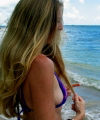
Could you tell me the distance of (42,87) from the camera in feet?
5.57

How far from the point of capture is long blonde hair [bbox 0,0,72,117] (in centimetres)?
178

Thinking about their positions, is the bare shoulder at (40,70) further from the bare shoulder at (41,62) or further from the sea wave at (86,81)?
the sea wave at (86,81)

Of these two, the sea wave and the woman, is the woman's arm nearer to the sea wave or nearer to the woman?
the woman

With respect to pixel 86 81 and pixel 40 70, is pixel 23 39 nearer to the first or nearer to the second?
pixel 40 70

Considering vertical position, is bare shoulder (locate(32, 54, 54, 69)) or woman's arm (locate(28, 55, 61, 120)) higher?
bare shoulder (locate(32, 54, 54, 69))

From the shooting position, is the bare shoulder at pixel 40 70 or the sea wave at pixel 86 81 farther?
the sea wave at pixel 86 81

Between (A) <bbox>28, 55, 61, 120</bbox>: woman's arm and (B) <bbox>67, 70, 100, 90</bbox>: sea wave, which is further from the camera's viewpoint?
(B) <bbox>67, 70, 100, 90</bbox>: sea wave

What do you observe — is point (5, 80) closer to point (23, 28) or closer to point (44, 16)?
point (23, 28)

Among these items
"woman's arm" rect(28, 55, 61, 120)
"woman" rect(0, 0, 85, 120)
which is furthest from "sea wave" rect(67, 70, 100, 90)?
"woman's arm" rect(28, 55, 61, 120)

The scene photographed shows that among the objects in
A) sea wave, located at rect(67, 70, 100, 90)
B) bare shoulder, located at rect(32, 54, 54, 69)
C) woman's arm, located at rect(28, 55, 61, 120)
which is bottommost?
sea wave, located at rect(67, 70, 100, 90)

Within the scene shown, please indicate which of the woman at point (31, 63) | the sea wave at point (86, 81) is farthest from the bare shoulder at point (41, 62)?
the sea wave at point (86, 81)

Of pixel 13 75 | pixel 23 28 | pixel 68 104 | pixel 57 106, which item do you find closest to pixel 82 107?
pixel 57 106

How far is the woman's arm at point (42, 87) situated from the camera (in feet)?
5.55

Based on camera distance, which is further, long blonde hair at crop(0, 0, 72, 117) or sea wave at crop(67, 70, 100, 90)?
sea wave at crop(67, 70, 100, 90)
